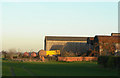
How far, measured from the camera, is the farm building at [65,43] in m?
80.1

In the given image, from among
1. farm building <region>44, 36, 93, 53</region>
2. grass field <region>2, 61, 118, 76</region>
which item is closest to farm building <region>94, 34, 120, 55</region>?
farm building <region>44, 36, 93, 53</region>

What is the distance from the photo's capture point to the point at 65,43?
85.8m

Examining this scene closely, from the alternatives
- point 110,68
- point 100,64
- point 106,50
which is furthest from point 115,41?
point 110,68

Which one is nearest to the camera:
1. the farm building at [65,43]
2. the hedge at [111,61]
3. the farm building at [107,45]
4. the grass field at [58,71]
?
the grass field at [58,71]

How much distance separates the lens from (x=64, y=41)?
284 feet

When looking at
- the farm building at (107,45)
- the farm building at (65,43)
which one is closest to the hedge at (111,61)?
the farm building at (107,45)

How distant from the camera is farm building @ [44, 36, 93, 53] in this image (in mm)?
80050

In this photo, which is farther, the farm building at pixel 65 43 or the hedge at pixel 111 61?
the farm building at pixel 65 43

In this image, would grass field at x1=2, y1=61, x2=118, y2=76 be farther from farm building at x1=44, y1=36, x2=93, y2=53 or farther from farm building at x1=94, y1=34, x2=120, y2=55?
farm building at x1=44, y1=36, x2=93, y2=53

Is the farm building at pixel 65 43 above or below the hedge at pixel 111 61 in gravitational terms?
above

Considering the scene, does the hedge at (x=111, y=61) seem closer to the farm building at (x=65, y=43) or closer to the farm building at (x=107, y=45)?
the farm building at (x=107, y=45)

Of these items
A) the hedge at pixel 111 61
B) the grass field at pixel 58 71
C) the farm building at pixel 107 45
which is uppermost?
the farm building at pixel 107 45

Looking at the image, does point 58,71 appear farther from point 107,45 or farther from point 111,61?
point 107,45

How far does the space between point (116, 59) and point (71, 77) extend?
870 cm
